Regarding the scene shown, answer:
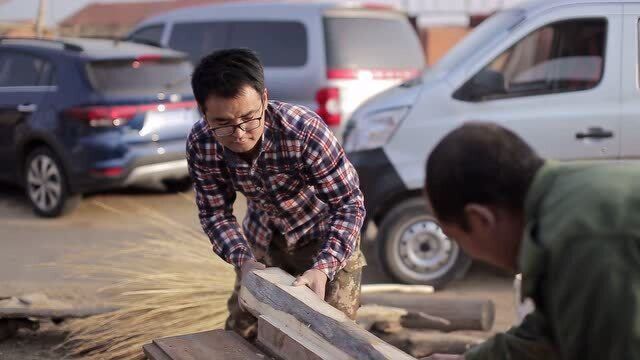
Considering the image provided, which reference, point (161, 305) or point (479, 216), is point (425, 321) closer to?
point (161, 305)

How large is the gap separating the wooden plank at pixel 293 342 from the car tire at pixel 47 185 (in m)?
6.02

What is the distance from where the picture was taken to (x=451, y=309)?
16.2 ft

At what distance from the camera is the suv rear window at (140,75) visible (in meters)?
8.45

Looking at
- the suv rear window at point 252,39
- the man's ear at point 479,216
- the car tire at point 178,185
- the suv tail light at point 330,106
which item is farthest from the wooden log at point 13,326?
the car tire at point 178,185

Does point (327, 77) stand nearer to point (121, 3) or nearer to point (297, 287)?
point (297, 287)

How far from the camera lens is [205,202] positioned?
133 inches

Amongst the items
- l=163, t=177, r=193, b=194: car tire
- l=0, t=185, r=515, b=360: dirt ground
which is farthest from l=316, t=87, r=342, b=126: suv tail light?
l=163, t=177, r=193, b=194: car tire

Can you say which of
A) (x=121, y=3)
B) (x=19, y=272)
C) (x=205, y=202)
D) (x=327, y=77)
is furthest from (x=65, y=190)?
(x=121, y=3)

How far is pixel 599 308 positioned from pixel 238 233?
195 cm

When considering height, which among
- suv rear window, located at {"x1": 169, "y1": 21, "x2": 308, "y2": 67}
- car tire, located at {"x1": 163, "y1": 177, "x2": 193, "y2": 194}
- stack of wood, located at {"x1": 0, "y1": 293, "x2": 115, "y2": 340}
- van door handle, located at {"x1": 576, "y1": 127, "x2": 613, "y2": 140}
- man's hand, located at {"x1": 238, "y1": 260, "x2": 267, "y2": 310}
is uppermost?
suv rear window, located at {"x1": 169, "y1": 21, "x2": 308, "y2": 67}

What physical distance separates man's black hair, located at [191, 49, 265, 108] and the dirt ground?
5.86 feet

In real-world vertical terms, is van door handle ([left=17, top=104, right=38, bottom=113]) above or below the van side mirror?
below

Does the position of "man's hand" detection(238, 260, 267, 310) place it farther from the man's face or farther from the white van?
the white van

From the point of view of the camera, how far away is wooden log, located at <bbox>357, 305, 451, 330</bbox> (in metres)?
4.75
